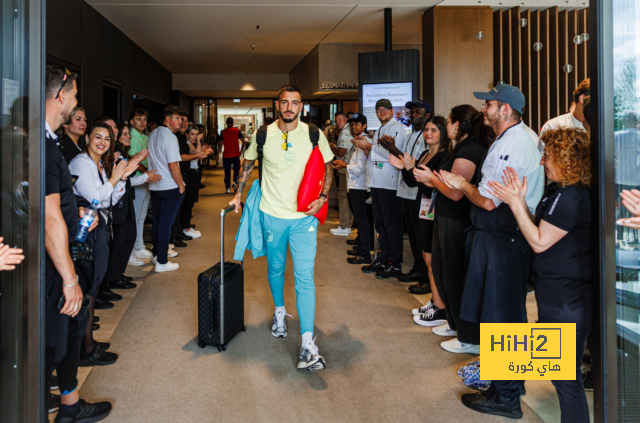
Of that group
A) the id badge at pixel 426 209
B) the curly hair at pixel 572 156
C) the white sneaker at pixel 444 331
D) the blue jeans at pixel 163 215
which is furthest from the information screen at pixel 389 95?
the curly hair at pixel 572 156

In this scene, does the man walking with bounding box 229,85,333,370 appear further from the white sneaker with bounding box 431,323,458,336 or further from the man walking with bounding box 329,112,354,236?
the man walking with bounding box 329,112,354,236

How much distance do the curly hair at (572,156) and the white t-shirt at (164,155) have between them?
3.82 meters

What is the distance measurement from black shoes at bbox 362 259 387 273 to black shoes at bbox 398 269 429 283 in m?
0.27

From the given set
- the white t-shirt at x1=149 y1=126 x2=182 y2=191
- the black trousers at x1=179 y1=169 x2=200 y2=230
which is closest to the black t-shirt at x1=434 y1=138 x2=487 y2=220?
the white t-shirt at x1=149 y1=126 x2=182 y2=191

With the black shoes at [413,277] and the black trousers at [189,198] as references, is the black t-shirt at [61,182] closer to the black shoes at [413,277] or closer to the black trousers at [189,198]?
the black shoes at [413,277]

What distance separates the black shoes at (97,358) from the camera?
2941mm

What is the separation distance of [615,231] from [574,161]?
424 millimetres

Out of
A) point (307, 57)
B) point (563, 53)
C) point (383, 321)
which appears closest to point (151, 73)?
point (307, 57)

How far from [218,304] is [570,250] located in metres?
2.09

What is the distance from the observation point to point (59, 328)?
1.94 m

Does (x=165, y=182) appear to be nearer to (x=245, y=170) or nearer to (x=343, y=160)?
(x=245, y=170)

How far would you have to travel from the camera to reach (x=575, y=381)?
6.40ft

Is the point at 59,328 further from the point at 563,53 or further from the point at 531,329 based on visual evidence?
the point at 563,53

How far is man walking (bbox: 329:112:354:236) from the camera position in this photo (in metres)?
6.66
